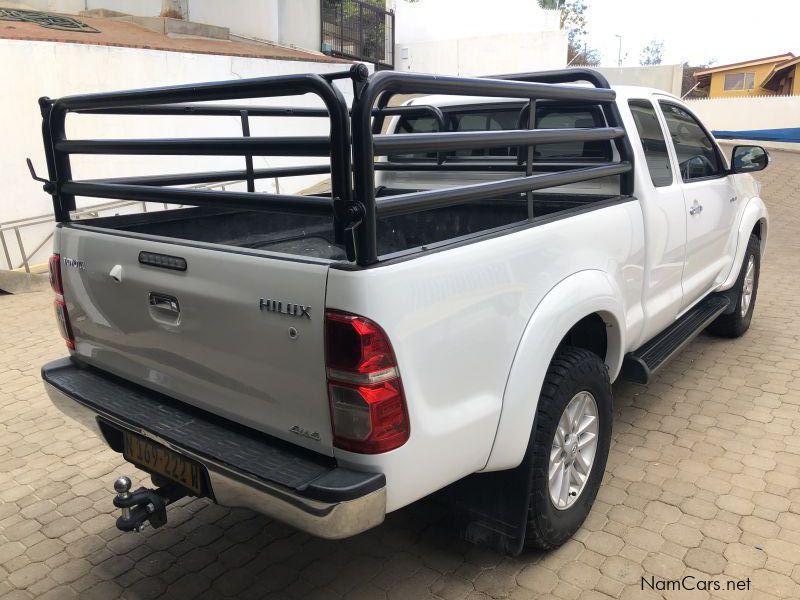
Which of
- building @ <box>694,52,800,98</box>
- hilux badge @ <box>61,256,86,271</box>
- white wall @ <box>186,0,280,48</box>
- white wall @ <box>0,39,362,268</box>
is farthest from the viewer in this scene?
building @ <box>694,52,800,98</box>

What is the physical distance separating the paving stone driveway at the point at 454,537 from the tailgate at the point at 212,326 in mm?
881

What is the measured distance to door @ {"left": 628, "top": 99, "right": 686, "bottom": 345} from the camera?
132 inches

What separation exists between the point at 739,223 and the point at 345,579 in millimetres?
3837

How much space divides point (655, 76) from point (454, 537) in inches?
1024

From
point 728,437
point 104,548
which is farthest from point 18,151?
point 728,437

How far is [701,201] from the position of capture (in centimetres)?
403

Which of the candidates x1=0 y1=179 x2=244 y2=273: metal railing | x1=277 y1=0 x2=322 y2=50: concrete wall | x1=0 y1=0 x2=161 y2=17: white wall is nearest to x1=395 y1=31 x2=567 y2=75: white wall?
x1=277 y1=0 x2=322 y2=50: concrete wall

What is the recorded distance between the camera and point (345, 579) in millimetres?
2697

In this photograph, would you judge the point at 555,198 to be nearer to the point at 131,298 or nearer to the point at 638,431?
the point at 638,431

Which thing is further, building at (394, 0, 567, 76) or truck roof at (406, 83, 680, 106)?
building at (394, 0, 567, 76)

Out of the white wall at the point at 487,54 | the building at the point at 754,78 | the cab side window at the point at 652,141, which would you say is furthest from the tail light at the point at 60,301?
the building at the point at 754,78

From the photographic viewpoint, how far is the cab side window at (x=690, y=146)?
400 cm

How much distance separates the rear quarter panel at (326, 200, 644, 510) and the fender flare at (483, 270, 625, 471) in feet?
0.08

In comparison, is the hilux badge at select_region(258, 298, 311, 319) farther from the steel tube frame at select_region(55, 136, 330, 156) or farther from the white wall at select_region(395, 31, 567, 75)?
the white wall at select_region(395, 31, 567, 75)
